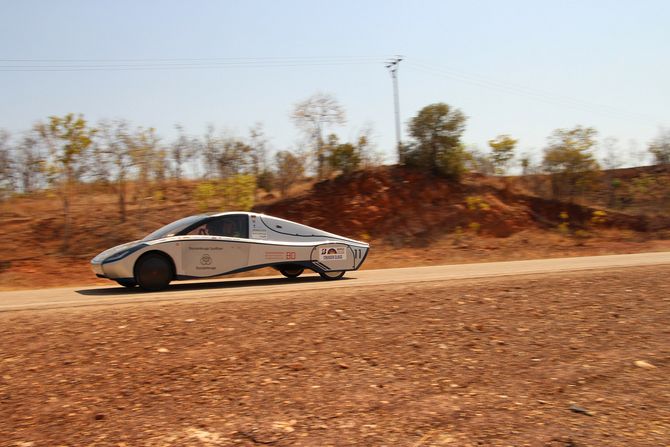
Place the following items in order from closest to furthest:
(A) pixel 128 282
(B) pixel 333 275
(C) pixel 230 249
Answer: (A) pixel 128 282
(C) pixel 230 249
(B) pixel 333 275

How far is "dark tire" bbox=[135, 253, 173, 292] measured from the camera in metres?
10.8

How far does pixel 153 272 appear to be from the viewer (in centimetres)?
1091

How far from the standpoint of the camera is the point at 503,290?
9.86 m

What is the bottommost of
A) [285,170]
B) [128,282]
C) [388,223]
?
[128,282]

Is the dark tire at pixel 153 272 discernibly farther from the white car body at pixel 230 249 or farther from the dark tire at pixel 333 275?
the dark tire at pixel 333 275

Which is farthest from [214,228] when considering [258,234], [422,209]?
[422,209]

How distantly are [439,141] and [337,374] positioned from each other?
922 inches

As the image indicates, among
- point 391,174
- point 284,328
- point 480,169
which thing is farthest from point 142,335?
point 480,169

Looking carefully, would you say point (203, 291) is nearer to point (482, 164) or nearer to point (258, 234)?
point (258, 234)

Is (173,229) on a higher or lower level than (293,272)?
higher

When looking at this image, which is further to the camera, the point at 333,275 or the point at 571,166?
the point at 571,166

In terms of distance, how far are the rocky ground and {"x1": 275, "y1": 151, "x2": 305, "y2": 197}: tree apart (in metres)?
17.6

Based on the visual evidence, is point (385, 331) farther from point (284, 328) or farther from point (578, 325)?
point (578, 325)

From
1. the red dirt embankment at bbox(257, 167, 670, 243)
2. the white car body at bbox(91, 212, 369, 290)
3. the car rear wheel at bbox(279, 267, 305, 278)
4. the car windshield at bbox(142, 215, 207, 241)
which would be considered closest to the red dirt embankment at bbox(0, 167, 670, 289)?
the red dirt embankment at bbox(257, 167, 670, 243)
